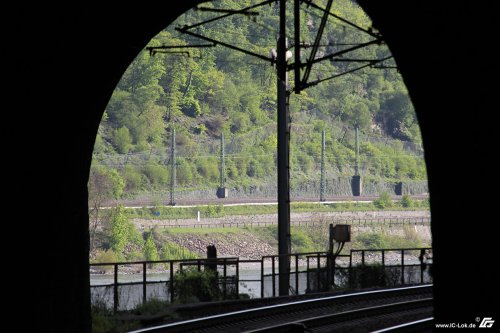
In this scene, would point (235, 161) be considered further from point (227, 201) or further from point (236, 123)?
point (236, 123)

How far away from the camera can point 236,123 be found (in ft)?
391

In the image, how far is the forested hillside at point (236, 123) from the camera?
350ft

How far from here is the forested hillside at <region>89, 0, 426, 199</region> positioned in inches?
4205

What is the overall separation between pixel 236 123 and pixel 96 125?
106842mm

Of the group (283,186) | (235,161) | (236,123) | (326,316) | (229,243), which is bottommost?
(229,243)

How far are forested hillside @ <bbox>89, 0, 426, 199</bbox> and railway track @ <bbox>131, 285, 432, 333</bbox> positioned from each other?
266 ft

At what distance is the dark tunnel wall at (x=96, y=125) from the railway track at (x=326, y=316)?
3068 mm

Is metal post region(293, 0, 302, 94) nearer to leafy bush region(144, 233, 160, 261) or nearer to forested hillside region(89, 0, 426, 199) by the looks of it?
leafy bush region(144, 233, 160, 261)

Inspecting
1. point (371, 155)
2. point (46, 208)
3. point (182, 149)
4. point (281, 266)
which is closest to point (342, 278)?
point (281, 266)

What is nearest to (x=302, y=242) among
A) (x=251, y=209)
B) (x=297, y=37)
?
(x=251, y=209)

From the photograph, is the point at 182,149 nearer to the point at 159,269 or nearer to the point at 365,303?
the point at 159,269

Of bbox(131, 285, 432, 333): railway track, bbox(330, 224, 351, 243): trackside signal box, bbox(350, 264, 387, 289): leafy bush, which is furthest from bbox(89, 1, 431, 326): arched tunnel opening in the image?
bbox(131, 285, 432, 333): railway track

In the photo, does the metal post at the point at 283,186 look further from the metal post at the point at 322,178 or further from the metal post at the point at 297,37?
the metal post at the point at 322,178

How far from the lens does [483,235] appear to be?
7.92 meters
